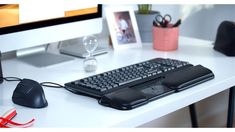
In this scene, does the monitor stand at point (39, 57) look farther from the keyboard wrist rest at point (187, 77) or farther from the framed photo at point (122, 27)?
the keyboard wrist rest at point (187, 77)

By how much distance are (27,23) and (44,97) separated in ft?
1.20

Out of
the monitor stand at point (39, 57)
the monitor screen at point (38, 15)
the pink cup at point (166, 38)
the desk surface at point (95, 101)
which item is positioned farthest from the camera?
the pink cup at point (166, 38)

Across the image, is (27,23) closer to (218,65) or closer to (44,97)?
(44,97)

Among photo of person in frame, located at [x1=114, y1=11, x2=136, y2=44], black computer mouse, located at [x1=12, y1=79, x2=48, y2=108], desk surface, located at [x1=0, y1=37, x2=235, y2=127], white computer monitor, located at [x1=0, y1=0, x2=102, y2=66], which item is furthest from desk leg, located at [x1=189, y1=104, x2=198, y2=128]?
black computer mouse, located at [x1=12, y1=79, x2=48, y2=108]

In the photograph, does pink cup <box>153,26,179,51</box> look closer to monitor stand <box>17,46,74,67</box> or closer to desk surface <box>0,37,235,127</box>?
desk surface <box>0,37,235,127</box>

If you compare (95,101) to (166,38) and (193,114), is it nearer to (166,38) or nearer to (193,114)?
(166,38)

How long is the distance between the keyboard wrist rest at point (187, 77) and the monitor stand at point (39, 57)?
1.35 ft

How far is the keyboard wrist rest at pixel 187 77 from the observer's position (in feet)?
3.75

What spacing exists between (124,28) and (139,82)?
522 millimetres

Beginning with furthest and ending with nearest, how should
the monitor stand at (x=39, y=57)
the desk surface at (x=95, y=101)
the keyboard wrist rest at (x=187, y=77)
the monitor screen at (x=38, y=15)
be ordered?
1. the monitor stand at (x=39, y=57)
2. the monitor screen at (x=38, y=15)
3. the keyboard wrist rest at (x=187, y=77)
4. the desk surface at (x=95, y=101)

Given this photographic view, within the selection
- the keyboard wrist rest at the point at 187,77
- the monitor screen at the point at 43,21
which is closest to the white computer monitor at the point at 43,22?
the monitor screen at the point at 43,21

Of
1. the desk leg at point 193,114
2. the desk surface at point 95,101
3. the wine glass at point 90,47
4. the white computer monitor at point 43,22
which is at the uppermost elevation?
the white computer monitor at point 43,22

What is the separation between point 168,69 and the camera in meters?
1.28

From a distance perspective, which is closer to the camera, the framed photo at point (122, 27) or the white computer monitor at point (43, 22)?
the white computer monitor at point (43, 22)
